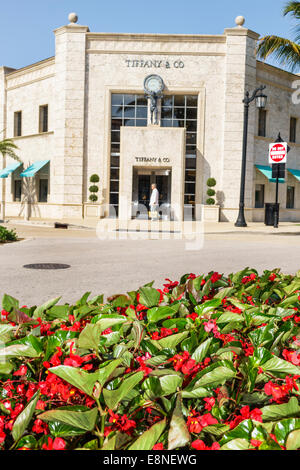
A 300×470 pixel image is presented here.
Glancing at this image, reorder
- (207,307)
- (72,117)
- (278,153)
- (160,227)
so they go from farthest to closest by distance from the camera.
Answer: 1. (72,117)
2. (278,153)
3. (160,227)
4. (207,307)

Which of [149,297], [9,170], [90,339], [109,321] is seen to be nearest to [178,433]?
[90,339]

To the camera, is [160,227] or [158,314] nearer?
[158,314]

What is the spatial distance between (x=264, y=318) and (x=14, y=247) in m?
11.4

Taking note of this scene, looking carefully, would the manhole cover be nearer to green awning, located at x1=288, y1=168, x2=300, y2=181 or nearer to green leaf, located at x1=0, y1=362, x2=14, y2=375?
green leaf, located at x1=0, y1=362, x2=14, y2=375

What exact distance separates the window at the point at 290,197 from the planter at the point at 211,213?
8.30 meters

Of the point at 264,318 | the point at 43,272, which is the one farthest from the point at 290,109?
the point at 264,318

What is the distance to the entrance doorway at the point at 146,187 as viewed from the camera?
96.0ft

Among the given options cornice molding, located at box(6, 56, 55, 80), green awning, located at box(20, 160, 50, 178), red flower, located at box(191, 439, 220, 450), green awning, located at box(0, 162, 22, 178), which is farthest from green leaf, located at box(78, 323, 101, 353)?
green awning, located at box(0, 162, 22, 178)

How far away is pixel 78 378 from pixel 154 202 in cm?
2419

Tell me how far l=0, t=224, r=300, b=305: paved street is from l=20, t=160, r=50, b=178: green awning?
53.3 ft

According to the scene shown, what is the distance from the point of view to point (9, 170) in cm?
3375

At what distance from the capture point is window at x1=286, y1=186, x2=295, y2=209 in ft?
111

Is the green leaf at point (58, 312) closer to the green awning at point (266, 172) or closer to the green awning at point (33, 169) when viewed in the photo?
the green awning at point (266, 172)

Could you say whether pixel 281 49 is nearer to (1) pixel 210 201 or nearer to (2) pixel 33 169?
(1) pixel 210 201
